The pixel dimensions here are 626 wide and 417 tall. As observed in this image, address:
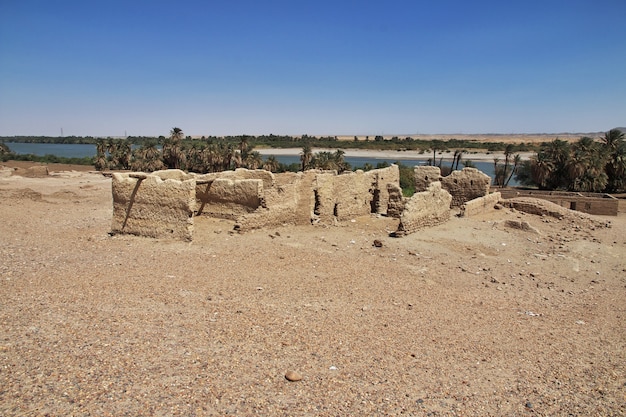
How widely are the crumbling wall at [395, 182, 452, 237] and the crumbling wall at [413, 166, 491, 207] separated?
3.90 metres

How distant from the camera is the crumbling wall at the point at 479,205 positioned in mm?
19734

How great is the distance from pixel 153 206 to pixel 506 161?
40.0 meters

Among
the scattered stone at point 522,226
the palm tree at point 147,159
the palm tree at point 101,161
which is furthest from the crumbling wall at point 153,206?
the palm tree at point 101,161

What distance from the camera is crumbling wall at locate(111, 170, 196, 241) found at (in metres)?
12.4

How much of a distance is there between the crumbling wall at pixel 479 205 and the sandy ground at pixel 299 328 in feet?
18.2

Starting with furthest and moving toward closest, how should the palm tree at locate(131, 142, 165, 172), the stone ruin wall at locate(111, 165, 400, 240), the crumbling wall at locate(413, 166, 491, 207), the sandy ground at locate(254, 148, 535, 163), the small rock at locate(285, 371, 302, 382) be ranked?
the sandy ground at locate(254, 148, 535, 163) → the palm tree at locate(131, 142, 165, 172) → the crumbling wall at locate(413, 166, 491, 207) → the stone ruin wall at locate(111, 165, 400, 240) → the small rock at locate(285, 371, 302, 382)

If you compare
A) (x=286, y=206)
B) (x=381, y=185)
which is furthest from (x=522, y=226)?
(x=286, y=206)

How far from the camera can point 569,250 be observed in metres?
15.2

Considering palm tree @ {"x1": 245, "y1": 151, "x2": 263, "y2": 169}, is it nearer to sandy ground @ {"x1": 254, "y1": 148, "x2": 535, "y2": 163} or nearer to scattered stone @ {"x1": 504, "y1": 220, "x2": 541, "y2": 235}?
scattered stone @ {"x1": 504, "y1": 220, "x2": 541, "y2": 235}

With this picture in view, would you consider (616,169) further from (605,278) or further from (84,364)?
(84,364)

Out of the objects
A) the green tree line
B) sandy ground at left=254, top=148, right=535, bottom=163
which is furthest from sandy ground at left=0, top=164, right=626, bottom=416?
sandy ground at left=254, top=148, right=535, bottom=163

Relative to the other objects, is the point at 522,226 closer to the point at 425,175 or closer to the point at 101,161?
the point at 425,175

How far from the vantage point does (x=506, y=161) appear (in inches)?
1746

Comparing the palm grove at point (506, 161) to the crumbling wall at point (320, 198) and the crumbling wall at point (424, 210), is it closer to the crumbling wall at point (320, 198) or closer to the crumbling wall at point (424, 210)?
the crumbling wall at point (320, 198)
